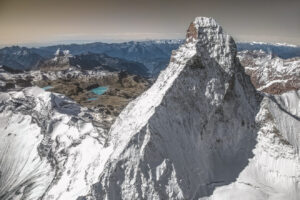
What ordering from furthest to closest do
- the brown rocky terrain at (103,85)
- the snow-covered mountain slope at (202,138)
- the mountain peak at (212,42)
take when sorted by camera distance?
the brown rocky terrain at (103,85) → the mountain peak at (212,42) → the snow-covered mountain slope at (202,138)

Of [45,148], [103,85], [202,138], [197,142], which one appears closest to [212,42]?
[202,138]

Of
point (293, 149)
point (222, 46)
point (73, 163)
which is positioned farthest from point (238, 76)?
point (73, 163)

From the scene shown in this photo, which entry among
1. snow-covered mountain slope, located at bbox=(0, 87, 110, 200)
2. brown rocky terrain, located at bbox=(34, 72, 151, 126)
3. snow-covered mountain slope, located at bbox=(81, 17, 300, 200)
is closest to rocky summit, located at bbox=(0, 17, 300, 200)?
snow-covered mountain slope, located at bbox=(81, 17, 300, 200)

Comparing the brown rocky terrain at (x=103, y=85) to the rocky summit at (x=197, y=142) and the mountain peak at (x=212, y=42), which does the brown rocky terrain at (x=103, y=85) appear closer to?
the rocky summit at (x=197, y=142)

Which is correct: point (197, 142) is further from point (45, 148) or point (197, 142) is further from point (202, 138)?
point (45, 148)

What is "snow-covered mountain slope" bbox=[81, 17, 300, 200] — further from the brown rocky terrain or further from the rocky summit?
the brown rocky terrain

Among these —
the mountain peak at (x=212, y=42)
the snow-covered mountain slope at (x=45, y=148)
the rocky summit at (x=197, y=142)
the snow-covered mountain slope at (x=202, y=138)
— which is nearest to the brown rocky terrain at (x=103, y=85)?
the snow-covered mountain slope at (x=45, y=148)
